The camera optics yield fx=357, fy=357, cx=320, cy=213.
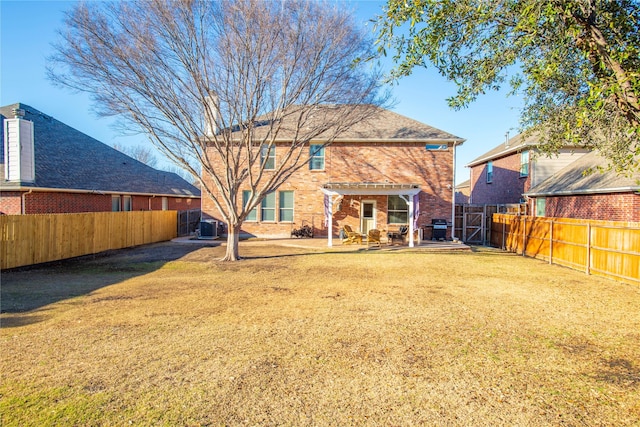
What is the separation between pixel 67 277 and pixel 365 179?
1427 centimetres

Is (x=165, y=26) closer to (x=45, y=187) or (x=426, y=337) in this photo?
(x=45, y=187)

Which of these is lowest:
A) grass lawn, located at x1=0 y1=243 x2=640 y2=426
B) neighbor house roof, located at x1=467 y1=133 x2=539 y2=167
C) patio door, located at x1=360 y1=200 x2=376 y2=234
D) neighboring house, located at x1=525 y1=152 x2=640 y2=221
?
grass lawn, located at x1=0 y1=243 x2=640 y2=426

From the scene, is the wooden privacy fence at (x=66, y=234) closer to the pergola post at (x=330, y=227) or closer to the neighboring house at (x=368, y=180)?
the neighboring house at (x=368, y=180)

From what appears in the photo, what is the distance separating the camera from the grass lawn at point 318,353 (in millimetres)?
3428

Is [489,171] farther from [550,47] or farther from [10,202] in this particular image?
[10,202]

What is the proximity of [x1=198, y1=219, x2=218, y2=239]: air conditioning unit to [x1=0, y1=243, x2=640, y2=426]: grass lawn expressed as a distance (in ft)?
32.7

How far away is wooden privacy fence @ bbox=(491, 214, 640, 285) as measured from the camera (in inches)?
373

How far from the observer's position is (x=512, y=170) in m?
23.3

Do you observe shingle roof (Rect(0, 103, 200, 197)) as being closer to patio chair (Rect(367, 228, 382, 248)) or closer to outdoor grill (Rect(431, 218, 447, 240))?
patio chair (Rect(367, 228, 382, 248))

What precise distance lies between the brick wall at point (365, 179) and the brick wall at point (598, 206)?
5.09 meters

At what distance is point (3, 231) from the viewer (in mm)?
10359

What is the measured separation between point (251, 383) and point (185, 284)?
5882mm

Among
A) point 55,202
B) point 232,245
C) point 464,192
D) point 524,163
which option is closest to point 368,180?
point 232,245

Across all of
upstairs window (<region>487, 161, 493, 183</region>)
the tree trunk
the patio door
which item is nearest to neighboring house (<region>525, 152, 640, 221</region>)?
upstairs window (<region>487, 161, 493, 183</region>)
